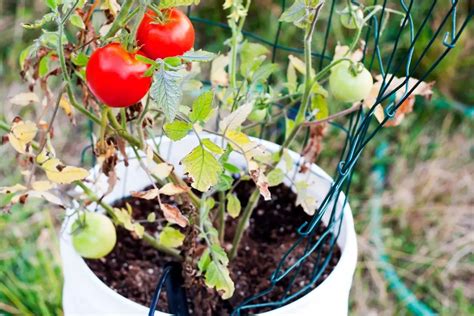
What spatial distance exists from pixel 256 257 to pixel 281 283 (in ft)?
0.17

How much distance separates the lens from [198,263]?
0.71 meters

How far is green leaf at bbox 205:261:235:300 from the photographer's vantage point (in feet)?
2.19

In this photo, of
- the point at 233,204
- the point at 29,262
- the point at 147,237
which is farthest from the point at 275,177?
the point at 29,262

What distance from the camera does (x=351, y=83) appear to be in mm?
649

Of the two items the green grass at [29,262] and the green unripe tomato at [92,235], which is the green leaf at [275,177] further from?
the green grass at [29,262]

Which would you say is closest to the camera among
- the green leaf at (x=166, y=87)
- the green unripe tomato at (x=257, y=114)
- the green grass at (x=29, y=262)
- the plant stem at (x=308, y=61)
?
the green leaf at (x=166, y=87)

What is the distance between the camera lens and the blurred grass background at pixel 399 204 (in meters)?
1.22

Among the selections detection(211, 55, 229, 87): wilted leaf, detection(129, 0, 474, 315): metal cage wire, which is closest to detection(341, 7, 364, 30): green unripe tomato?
detection(129, 0, 474, 315): metal cage wire

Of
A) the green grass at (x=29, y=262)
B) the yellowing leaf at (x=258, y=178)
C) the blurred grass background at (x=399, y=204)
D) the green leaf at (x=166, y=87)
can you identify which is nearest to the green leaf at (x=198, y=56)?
the green leaf at (x=166, y=87)

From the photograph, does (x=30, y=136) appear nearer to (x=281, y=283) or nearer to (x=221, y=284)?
(x=221, y=284)

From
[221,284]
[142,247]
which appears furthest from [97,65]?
[142,247]

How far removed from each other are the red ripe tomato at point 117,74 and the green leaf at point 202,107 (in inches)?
1.6

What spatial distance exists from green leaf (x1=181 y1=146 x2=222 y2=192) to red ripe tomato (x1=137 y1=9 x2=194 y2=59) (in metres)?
0.08

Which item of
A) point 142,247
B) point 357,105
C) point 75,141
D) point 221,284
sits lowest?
point 75,141
